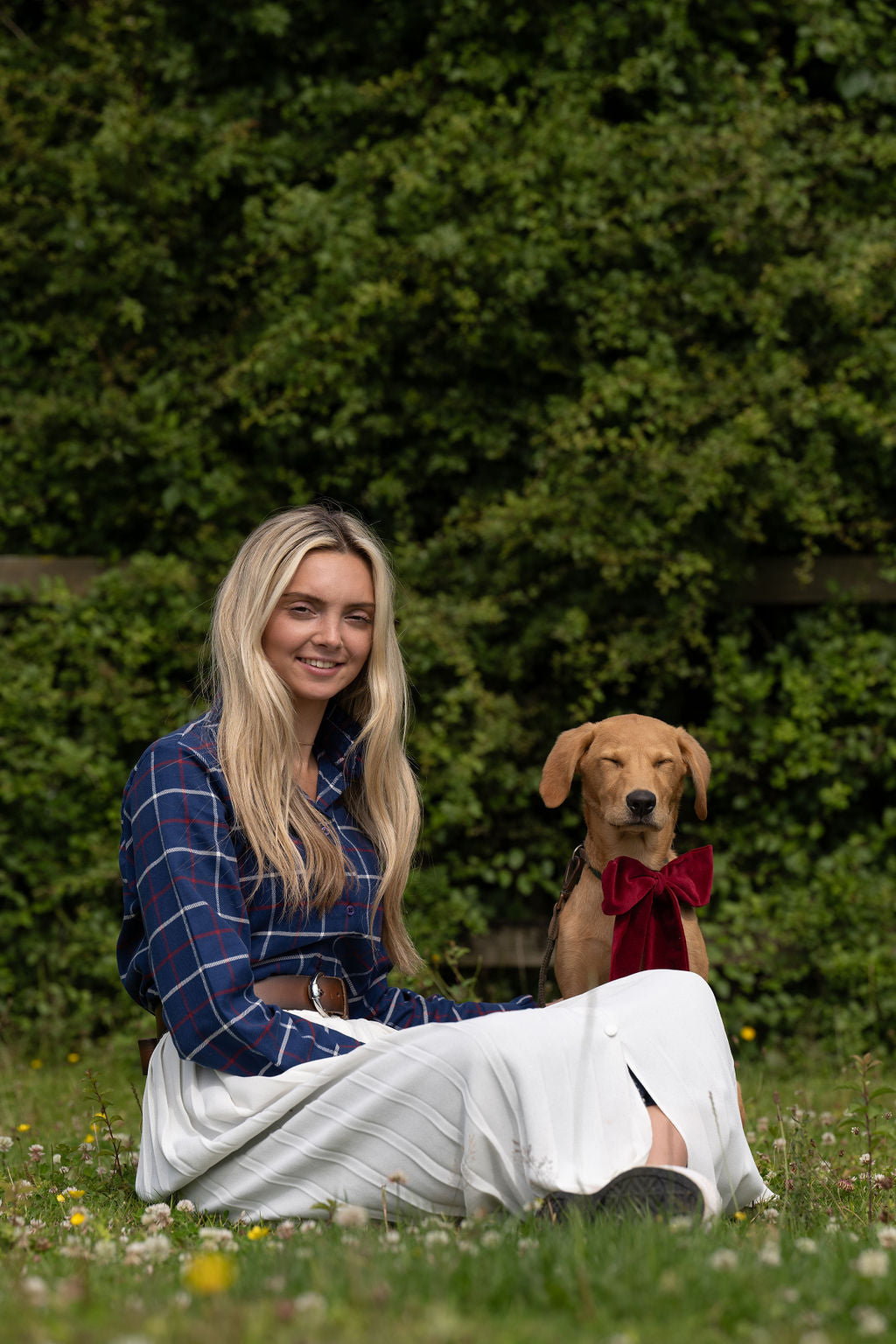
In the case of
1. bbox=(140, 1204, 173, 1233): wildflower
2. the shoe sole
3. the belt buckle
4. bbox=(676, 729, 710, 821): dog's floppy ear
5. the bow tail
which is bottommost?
bbox=(140, 1204, 173, 1233): wildflower

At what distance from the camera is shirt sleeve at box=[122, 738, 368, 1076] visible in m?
2.90

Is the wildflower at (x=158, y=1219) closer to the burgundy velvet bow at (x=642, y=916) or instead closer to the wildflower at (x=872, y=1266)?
the burgundy velvet bow at (x=642, y=916)

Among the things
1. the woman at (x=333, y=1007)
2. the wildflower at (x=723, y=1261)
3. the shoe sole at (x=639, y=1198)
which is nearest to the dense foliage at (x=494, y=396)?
the woman at (x=333, y=1007)

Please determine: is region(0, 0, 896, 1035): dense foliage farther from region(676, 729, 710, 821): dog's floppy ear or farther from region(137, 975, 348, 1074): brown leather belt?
region(137, 975, 348, 1074): brown leather belt

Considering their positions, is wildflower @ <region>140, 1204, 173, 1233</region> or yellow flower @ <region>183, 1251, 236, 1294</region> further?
wildflower @ <region>140, 1204, 173, 1233</region>

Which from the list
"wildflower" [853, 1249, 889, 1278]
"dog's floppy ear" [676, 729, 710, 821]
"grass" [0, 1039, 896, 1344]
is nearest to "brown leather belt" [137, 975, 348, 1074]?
"grass" [0, 1039, 896, 1344]

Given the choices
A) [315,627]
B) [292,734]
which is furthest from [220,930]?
[315,627]

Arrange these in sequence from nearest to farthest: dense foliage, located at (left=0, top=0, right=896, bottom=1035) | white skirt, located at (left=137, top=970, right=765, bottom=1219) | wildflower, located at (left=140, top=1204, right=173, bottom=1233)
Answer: white skirt, located at (left=137, top=970, right=765, bottom=1219) → wildflower, located at (left=140, top=1204, right=173, bottom=1233) → dense foliage, located at (left=0, top=0, right=896, bottom=1035)

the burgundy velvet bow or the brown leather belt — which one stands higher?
the burgundy velvet bow

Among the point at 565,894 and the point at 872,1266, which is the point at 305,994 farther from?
the point at 872,1266

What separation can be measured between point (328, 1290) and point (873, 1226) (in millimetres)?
1230

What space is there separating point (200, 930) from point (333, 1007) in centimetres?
50

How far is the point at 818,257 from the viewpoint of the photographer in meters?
5.84

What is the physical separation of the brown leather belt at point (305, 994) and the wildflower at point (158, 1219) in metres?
0.52
